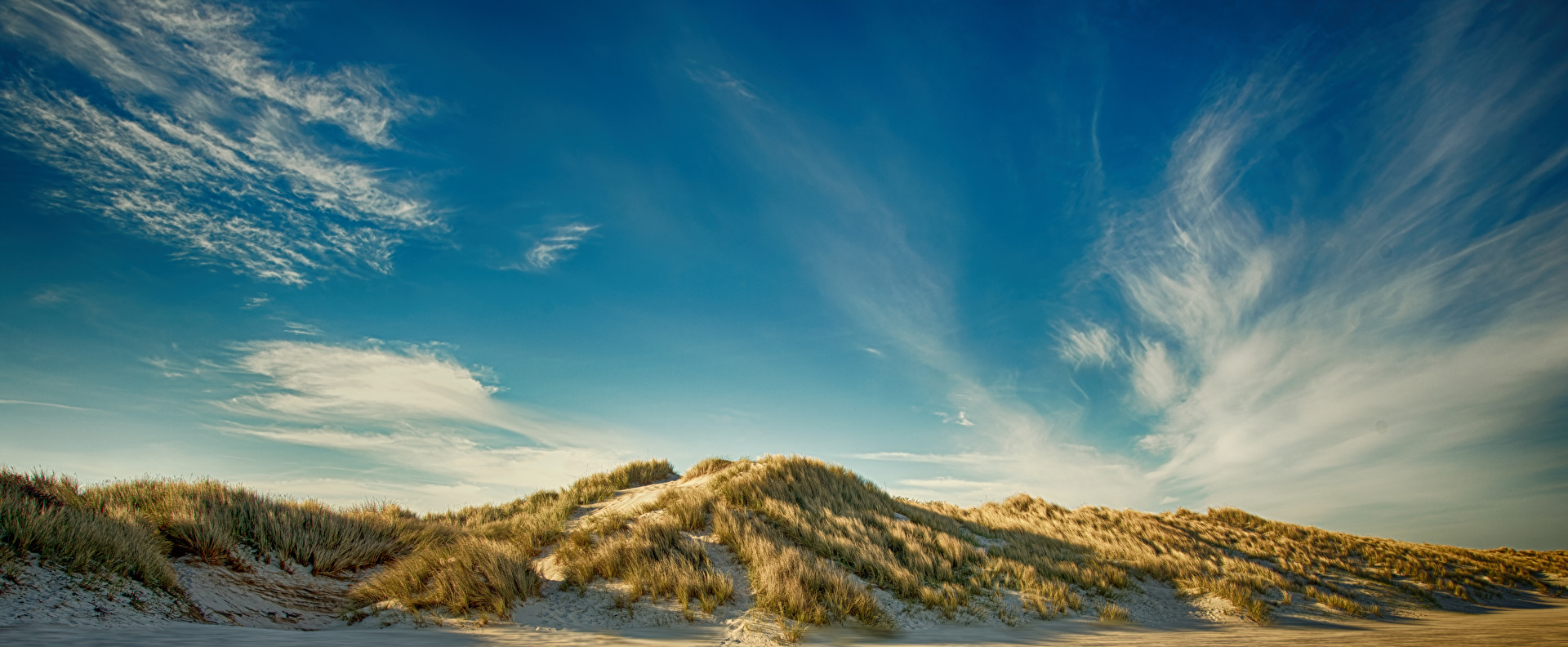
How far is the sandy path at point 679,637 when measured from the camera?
4.23 metres

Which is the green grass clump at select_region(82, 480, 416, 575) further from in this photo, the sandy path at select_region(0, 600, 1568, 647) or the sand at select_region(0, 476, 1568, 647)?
the sandy path at select_region(0, 600, 1568, 647)

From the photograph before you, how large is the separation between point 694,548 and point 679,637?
2671mm

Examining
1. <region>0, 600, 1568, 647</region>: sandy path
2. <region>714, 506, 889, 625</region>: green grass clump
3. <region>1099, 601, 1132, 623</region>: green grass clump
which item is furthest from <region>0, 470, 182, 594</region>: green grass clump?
<region>1099, 601, 1132, 623</region>: green grass clump

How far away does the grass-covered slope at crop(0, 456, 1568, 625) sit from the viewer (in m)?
7.56

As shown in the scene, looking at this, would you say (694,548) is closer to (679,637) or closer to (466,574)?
(679,637)

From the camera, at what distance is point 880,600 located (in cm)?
860

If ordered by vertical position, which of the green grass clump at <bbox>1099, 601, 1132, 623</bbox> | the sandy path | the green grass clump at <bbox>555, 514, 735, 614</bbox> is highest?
the green grass clump at <bbox>555, 514, 735, 614</bbox>

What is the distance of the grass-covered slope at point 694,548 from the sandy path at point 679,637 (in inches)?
27.6

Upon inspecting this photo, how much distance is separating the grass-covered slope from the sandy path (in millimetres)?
702

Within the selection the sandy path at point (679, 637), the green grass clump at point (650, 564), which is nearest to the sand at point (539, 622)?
the sandy path at point (679, 637)

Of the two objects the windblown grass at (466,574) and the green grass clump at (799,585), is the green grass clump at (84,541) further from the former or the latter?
the green grass clump at (799,585)

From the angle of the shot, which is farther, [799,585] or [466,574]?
[799,585]

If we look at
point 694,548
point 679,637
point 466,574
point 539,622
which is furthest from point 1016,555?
point 466,574

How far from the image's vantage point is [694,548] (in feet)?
30.5
